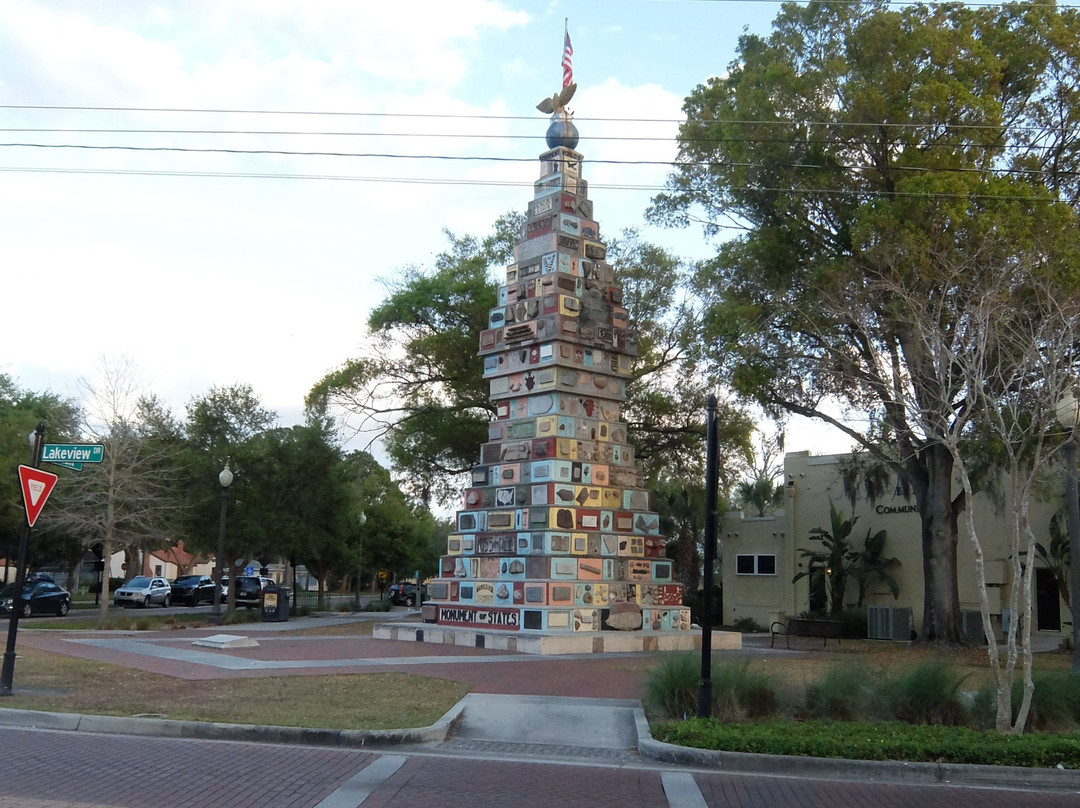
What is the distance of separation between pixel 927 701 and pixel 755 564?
28.3 meters

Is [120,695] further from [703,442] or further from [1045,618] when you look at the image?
[1045,618]

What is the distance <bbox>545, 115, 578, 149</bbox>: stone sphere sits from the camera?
26.4 metres

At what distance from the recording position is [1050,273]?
15.9 metres

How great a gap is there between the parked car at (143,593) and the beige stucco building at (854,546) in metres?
25.3

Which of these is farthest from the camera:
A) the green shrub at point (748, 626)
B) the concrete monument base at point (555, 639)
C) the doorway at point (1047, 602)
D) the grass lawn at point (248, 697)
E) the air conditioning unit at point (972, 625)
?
A: the green shrub at point (748, 626)

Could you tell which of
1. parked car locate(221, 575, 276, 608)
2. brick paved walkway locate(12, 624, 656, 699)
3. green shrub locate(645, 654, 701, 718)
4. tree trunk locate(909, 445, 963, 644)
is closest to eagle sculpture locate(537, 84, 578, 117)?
tree trunk locate(909, 445, 963, 644)

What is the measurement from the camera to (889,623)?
3145 centimetres

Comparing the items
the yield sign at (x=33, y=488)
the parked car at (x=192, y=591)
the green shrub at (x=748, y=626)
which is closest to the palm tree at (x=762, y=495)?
the green shrub at (x=748, y=626)

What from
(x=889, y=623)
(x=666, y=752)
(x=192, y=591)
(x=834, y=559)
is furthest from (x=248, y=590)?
(x=666, y=752)

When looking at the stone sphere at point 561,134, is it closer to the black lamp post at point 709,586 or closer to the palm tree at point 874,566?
the black lamp post at point 709,586

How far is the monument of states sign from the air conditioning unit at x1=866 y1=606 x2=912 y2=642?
9.46 metres

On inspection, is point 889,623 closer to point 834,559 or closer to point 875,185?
point 834,559

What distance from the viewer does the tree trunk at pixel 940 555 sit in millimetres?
24016

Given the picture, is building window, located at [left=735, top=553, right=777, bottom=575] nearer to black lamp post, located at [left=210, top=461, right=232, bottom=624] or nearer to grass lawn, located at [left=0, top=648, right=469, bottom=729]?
black lamp post, located at [left=210, top=461, right=232, bottom=624]
